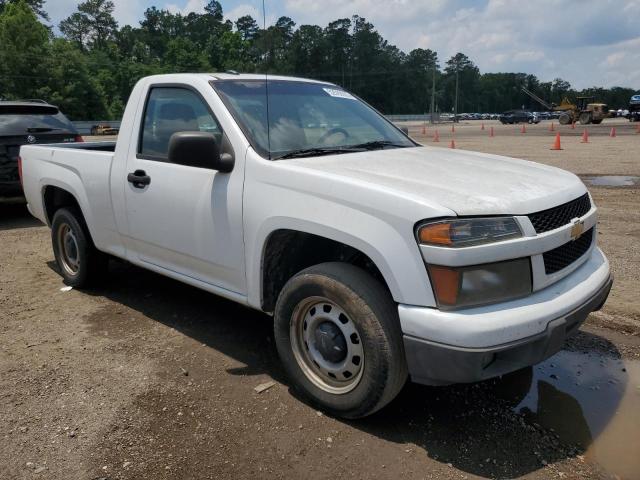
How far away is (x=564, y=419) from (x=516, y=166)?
5.05 feet

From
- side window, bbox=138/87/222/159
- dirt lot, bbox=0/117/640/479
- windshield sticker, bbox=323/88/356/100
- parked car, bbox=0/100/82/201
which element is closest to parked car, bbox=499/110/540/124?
parked car, bbox=0/100/82/201

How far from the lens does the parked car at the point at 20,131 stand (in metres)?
8.19

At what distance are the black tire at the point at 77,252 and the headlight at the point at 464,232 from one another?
12.1ft

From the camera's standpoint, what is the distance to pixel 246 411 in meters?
3.22

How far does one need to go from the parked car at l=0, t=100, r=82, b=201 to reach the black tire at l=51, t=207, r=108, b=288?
3398mm

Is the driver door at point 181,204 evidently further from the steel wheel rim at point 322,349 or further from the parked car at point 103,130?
the parked car at point 103,130

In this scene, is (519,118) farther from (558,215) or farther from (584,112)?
(558,215)

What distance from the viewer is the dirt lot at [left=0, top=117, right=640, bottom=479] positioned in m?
2.73

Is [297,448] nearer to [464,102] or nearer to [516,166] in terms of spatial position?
[516,166]

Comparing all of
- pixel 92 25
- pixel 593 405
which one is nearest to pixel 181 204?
pixel 593 405

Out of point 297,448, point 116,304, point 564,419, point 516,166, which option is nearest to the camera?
point 297,448

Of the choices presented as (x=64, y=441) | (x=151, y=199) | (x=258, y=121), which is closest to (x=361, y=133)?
(x=258, y=121)

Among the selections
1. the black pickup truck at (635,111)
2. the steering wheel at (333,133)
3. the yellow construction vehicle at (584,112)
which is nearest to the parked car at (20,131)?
the steering wheel at (333,133)

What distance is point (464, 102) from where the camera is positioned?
464 ft
